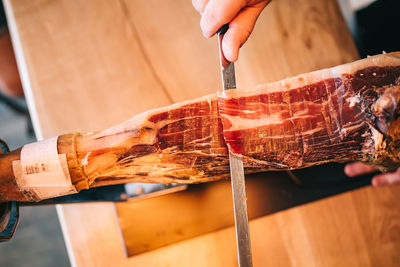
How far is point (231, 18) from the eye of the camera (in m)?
1.04

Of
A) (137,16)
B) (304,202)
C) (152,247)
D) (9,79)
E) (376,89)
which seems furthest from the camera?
(9,79)

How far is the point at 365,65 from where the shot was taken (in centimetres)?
88

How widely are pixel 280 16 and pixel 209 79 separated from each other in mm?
662

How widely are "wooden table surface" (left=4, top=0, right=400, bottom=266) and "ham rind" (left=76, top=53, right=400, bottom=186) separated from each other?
60cm

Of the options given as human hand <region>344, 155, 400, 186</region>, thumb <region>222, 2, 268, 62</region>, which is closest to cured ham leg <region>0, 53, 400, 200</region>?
thumb <region>222, 2, 268, 62</region>

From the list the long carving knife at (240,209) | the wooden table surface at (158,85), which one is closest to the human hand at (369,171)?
the wooden table surface at (158,85)

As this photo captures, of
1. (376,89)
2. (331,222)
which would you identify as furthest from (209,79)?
(331,222)

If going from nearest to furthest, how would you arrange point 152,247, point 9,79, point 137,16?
point 152,247
point 137,16
point 9,79

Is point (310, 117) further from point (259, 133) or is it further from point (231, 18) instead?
point (231, 18)

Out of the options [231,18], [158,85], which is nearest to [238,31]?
[231,18]

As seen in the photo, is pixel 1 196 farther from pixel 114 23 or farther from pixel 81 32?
pixel 114 23

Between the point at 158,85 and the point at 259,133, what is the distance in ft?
2.83

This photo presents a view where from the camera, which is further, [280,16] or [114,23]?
[280,16]

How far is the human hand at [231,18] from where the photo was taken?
979 millimetres
